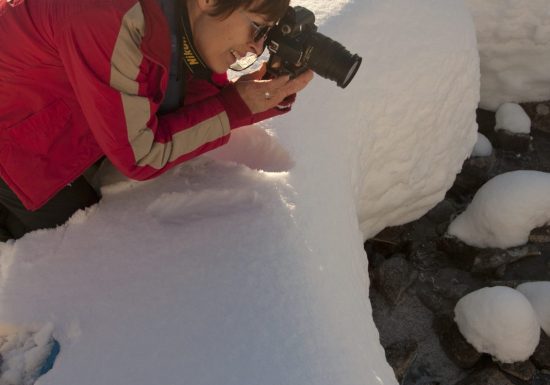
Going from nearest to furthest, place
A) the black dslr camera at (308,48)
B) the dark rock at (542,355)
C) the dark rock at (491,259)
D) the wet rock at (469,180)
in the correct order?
the black dslr camera at (308,48) < the dark rock at (542,355) < the dark rock at (491,259) < the wet rock at (469,180)

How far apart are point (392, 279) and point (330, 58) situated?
1396mm

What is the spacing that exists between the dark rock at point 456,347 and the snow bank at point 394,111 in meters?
0.48

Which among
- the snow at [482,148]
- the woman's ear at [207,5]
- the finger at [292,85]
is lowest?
the snow at [482,148]

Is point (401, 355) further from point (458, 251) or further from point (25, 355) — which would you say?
point (25, 355)

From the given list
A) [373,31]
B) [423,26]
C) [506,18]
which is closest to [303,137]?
[373,31]

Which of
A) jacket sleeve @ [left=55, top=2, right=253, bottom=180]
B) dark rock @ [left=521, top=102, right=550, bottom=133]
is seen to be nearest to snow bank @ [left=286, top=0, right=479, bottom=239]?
jacket sleeve @ [left=55, top=2, right=253, bottom=180]

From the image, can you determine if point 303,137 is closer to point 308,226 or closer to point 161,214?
point 308,226

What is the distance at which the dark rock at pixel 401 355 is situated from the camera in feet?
6.66

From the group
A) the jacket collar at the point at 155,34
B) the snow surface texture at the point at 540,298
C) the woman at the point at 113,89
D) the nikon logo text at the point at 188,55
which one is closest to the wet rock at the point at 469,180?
the snow surface texture at the point at 540,298

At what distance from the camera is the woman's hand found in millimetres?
1167

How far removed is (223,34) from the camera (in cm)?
100

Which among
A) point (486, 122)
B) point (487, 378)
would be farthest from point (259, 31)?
point (486, 122)

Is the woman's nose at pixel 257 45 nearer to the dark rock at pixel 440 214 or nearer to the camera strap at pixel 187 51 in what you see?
the camera strap at pixel 187 51

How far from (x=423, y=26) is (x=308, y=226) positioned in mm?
1006
